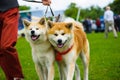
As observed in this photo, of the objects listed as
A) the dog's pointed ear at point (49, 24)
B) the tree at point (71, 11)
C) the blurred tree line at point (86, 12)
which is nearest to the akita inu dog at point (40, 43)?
the dog's pointed ear at point (49, 24)

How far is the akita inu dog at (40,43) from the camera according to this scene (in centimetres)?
688

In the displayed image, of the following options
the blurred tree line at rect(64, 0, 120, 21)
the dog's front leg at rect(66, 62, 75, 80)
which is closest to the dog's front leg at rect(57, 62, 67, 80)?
the dog's front leg at rect(66, 62, 75, 80)

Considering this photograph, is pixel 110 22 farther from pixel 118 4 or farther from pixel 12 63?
pixel 118 4

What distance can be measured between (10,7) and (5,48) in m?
0.72

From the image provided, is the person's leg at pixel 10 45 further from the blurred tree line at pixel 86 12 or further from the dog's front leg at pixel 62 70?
the blurred tree line at pixel 86 12

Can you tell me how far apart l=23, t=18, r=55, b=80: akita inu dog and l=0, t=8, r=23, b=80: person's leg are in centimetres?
24

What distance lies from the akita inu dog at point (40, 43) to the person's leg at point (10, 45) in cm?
24

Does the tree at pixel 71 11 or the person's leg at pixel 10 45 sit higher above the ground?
the person's leg at pixel 10 45

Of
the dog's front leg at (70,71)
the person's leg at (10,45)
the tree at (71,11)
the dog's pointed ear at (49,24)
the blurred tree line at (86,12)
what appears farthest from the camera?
the tree at (71,11)

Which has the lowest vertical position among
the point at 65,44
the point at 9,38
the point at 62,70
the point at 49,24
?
the point at 62,70

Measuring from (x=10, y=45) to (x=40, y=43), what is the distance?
54cm

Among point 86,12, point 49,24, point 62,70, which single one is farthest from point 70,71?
point 86,12

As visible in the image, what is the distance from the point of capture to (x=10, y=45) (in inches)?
266

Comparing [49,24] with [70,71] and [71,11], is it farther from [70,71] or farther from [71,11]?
[71,11]
